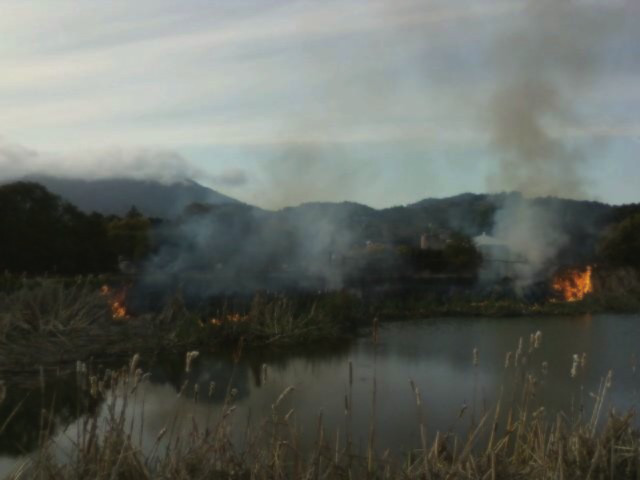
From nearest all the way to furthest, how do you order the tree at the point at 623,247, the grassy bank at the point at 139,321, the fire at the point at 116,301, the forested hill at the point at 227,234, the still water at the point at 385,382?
the still water at the point at 385,382
the grassy bank at the point at 139,321
the fire at the point at 116,301
the forested hill at the point at 227,234
the tree at the point at 623,247

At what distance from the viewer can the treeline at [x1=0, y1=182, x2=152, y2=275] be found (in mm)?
17188

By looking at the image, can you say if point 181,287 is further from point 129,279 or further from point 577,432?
point 577,432

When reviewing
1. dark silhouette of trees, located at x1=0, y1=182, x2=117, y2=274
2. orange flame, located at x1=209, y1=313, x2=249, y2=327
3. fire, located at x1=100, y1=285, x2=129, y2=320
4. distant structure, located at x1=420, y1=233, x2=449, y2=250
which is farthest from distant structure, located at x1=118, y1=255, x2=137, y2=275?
distant structure, located at x1=420, y1=233, x2=449, y2=250

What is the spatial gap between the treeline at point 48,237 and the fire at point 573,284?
7.82m

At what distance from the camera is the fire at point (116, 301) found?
11297 millimetres

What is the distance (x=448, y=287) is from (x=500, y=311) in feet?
5.49

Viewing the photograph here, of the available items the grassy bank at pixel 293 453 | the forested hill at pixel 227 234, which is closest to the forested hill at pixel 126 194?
the forested hill at pixel 227 234

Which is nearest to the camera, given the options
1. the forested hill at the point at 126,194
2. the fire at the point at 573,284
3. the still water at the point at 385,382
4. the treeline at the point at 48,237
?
the still water at the point at 385,382

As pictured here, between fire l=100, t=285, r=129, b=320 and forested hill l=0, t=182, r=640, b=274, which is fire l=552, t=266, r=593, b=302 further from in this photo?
fire l=100, t=285, r=129, b=320

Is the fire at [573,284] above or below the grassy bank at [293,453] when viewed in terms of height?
above

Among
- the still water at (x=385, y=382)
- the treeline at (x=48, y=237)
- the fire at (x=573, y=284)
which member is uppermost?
the treeline at (x=48, y=237)

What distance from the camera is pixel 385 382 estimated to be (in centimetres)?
834

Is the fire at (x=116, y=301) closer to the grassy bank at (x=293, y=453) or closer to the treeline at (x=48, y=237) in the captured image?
the treeline at (x=48, y=237)

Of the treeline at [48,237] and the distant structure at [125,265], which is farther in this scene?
the treeline at [48,237]
